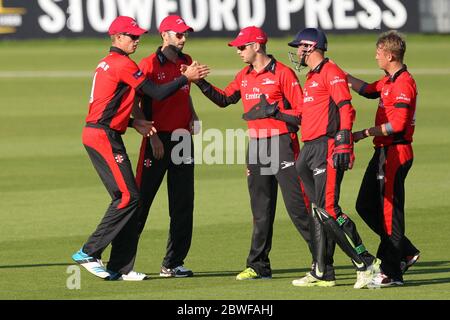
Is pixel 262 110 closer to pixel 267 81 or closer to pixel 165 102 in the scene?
pixel 267 81

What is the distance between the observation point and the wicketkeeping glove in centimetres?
976

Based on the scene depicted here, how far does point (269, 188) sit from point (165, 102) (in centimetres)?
124

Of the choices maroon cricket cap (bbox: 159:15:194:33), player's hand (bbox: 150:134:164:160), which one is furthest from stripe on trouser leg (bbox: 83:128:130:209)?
maroon cricket cap (bbox: 159:15:194:33)

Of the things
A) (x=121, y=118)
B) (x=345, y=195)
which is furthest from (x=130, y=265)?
(x=345, y=195)

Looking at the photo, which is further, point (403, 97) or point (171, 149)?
point (171, 149)

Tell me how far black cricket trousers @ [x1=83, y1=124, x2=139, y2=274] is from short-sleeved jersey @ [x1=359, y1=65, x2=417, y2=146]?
2208mm

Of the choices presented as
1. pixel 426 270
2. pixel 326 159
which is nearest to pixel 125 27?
pixel 326 159

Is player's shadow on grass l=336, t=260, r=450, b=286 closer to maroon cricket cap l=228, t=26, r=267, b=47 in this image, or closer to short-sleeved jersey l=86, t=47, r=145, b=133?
maroon cricket cap l=228, t=26, r=267, b=47

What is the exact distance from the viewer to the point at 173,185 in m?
11.1

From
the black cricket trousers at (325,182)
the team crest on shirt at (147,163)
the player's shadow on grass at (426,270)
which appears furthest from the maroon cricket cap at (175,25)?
the player's shadow on grass at (426,270)

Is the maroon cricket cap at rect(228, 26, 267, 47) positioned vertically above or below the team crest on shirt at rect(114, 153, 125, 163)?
above

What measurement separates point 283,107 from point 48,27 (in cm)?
2563

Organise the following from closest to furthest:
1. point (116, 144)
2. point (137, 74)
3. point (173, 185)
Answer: point (137, 74), point (116, 144), point (173, 185)

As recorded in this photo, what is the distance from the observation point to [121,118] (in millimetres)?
10516
